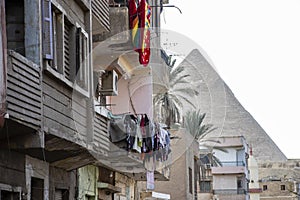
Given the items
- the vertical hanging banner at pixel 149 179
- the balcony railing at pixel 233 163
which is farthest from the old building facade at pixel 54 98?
the balcony railing at pixel 233 163

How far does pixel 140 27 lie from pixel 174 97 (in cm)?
1523

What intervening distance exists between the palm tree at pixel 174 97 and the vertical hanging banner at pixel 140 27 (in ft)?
29.3

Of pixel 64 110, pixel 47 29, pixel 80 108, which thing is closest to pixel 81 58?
pixel 80 108

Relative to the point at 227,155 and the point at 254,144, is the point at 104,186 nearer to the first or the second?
the point at 227,155

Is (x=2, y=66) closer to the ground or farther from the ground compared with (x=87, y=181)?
farther from the ground

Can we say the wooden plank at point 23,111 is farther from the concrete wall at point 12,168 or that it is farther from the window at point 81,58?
the window at point 81,58

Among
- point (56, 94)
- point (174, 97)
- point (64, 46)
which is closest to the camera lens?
point (56, 94)

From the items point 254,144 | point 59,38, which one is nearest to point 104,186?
point 59,38

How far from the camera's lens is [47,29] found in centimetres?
1290

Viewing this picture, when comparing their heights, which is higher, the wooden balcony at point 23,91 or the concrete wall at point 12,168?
the wooden balcony at point 23,91

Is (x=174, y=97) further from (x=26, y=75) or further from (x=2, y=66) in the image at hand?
(x=2, y=66)

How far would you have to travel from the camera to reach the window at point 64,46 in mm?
12906

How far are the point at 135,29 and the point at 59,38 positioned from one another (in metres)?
6.16

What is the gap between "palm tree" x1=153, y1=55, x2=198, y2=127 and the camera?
3177cm
